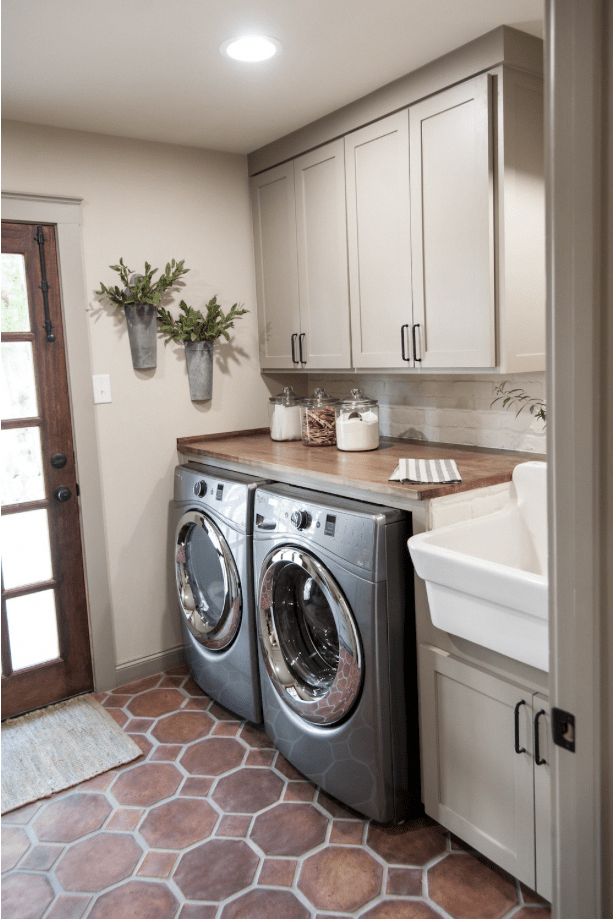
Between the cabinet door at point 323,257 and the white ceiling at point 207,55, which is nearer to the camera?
the white ceiling at point 207,55

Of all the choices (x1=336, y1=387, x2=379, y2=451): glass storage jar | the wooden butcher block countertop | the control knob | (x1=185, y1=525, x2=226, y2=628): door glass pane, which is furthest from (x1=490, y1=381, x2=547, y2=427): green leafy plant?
(x1=185, y1=525, x2=226, y2=628): door glass pane

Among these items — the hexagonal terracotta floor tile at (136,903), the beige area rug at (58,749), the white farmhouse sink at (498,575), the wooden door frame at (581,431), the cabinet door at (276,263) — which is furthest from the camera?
the cabinet door at (276,263)

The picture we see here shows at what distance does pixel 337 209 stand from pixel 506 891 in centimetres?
237

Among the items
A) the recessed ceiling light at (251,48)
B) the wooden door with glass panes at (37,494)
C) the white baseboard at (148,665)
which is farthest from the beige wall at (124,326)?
the recessed ceiling light at (251,48)

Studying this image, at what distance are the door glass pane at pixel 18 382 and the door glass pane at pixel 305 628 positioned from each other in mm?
1288

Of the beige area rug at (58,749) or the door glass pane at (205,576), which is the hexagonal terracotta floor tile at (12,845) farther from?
the door glass pane at (205,576)

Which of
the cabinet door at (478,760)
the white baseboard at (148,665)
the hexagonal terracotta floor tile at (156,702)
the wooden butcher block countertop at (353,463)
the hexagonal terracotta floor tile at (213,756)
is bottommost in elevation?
the hexagonal terracotta floor tile at (213,756)

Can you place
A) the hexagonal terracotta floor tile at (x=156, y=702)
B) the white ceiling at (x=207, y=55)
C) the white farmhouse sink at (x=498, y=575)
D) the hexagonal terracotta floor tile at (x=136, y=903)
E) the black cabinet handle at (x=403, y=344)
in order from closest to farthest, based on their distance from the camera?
the white farmhouse sink at (x=498, y=575) < the hexagonal terracotta floor tile at (x=136, y=903) < the white ceiling at (x=207, y=55) < the black cabinet handle at (x=403, y=344) < the hexagonal terracotta floor tile at (x=156, y=702)

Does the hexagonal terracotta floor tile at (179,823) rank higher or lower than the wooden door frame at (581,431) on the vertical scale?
lower

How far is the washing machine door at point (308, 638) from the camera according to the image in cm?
213

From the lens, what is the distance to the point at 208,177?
3.25m

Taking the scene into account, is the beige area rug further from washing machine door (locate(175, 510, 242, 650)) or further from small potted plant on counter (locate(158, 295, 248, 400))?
small potted plant on counter (locate(158, 295, 248, 400))

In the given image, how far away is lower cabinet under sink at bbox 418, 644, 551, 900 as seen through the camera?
69.4 inches

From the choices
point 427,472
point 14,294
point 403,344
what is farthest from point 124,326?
point 427,472
